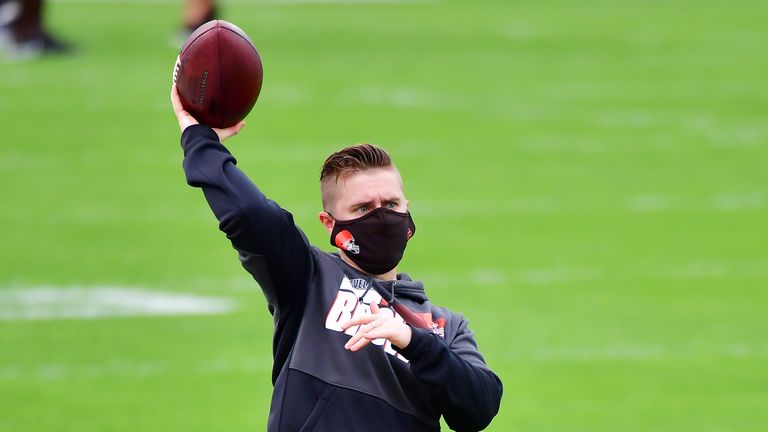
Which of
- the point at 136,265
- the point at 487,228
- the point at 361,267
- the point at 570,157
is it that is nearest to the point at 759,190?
the point at 570,157

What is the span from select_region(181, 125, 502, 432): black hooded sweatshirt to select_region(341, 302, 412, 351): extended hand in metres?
0.06

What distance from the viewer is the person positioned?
3.10 m

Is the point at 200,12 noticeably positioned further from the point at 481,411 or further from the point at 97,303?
the point at 481,411

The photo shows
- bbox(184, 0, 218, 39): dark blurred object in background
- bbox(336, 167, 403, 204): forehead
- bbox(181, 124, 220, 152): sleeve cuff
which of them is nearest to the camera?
bbox(181, 124, 220, 152): sleeve cuff

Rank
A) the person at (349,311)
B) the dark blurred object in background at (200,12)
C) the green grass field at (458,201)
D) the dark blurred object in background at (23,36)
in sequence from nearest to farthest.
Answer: the person at (349,311) → the green grass field at (458,201) → the dark blurred object in background at (200,12) → the dark blurred object in background at (23,36)

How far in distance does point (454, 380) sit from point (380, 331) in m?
0.21

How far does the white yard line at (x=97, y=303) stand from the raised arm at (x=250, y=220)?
549 centimetres

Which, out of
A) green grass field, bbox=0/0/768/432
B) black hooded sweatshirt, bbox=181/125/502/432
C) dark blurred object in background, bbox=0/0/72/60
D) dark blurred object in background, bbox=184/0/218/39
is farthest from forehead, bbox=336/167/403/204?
dark blurred object in background, bbox=0/0/72/60

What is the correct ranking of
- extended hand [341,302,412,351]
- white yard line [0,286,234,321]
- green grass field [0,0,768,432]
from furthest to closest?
white yard line [0,286,234,321]
green grass field [0,0,768,432]
extended hand [341,302,412,351]

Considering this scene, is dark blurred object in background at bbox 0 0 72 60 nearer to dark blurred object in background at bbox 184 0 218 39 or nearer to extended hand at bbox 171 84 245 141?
dark blurred object in background at bbox 184 0 218 39

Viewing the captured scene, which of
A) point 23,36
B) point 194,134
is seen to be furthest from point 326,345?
point 23,36

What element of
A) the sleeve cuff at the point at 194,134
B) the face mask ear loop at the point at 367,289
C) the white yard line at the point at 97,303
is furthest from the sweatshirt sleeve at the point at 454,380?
the white yard line at the point at 97,303

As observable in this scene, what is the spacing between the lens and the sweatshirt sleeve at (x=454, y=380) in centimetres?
307

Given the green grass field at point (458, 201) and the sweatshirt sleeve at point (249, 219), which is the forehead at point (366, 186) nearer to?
the sweatshirt sleeve at point (249, 219)
